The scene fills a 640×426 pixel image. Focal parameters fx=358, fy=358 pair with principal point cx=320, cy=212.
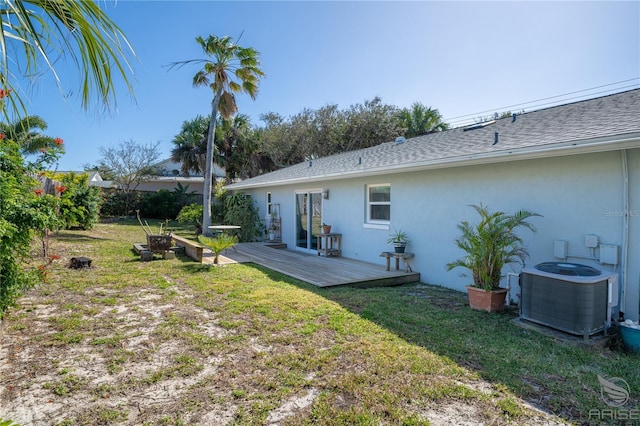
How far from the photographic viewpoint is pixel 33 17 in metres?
1.25

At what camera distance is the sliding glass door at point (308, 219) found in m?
12.1

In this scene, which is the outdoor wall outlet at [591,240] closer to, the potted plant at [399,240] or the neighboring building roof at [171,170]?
the potted plant at [399,240]

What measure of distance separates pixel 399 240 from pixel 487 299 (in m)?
3.05

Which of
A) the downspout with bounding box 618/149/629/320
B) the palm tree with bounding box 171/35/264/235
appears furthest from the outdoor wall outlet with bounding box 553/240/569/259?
the palm tree with bounding box 171/35/264/235

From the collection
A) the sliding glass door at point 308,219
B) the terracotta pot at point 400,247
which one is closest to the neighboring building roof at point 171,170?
the sliding glass door at point 308,219

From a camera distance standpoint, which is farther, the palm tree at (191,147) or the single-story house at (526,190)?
the palm tree at (191,147)

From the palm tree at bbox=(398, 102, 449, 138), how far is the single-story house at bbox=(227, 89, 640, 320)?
14754mm

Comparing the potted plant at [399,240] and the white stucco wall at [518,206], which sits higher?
the white stucco wall at [518,206]

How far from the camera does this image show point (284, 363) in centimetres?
374

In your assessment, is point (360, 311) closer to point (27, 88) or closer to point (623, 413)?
point (623, 413)

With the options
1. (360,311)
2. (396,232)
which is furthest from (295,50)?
(360,311)

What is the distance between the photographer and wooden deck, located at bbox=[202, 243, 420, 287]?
25.5ft

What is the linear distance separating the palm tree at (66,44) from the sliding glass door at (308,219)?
10.5 meters

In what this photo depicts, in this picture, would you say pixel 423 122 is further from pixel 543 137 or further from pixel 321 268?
pixel 543 137
